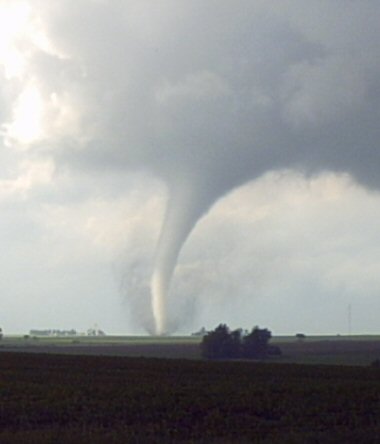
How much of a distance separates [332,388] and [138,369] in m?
21.2

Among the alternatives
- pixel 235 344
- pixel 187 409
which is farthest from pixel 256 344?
pixel 187 409

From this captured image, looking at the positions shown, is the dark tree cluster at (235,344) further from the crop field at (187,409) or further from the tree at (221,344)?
the crop field at (187,409)

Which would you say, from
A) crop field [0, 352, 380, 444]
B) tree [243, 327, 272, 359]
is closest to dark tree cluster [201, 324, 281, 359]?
tree [243, 327, 272, 359]

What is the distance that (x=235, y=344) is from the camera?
12731 centimetres

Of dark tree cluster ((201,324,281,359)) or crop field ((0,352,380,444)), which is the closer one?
crop field ((0,352,380,444))

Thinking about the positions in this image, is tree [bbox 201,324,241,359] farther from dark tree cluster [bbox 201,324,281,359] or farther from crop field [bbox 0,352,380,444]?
crop field [bbox 0,352,380,444]

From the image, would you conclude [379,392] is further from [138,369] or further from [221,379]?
[138,369]

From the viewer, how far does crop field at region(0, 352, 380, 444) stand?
24.9 m

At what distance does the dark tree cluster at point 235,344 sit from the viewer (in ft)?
411

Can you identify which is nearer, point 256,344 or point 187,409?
point 187,409

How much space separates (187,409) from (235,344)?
313 feet

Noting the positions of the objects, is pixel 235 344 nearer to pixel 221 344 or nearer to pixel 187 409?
pixel 221 344

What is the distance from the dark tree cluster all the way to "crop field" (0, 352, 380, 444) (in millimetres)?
71027

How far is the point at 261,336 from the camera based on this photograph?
130m
